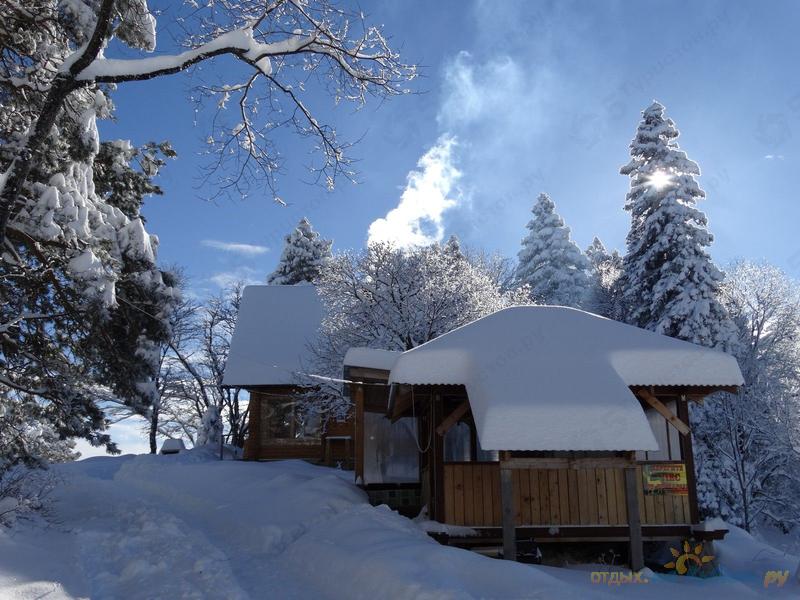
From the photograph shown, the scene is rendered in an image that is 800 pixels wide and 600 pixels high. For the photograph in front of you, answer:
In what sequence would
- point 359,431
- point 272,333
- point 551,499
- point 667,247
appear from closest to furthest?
point 551,499, point 359,431, point 667,247, point 272,333

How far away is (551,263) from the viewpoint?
36750 millimetres

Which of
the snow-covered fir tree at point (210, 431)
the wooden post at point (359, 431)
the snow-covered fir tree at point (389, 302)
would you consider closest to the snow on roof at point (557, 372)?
the wooden post at point (359, 431)

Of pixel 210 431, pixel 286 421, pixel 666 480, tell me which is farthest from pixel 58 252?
pixel 210 431

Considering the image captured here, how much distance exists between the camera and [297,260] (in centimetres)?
3878

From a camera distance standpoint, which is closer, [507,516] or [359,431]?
[507,516]

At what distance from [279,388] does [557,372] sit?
15347 mm

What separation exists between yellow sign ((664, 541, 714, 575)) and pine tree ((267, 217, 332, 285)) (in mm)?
30251

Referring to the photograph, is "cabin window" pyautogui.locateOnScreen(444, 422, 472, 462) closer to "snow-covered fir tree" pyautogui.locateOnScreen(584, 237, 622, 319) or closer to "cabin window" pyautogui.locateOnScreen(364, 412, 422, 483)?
"cabin window" pyautogui.locateOnScreen(364, 412, 422, 483)

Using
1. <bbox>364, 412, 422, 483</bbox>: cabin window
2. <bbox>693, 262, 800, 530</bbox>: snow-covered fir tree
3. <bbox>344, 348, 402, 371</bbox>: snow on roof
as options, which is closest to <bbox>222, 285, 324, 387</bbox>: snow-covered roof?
<bbox>364, 412, 422, 483</bbox>: cabin window

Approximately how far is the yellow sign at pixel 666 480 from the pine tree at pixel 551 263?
24288mm

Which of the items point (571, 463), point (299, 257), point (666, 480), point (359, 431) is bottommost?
point (666, 480)

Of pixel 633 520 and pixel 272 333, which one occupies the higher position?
pixel 272 333

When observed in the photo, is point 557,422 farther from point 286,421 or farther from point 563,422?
point 286,421

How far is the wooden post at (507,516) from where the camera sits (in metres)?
9.08
